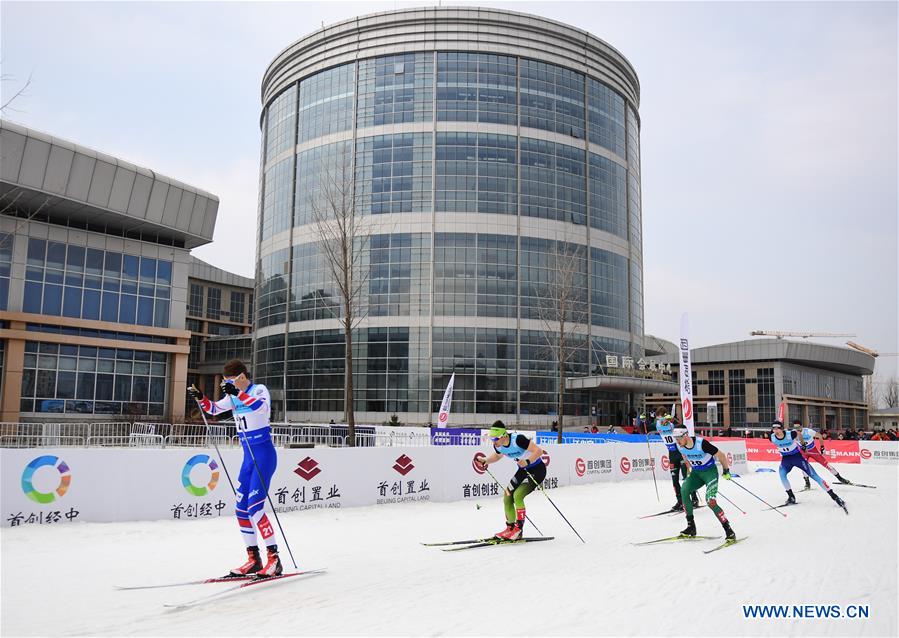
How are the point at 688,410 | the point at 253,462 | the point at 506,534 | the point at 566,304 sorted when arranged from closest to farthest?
the point at 253,462
the point at 506,534
the point at 688,410
the point at 566,304

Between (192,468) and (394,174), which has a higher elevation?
(394,174)

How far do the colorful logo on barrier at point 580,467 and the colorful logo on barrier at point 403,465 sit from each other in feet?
24.7

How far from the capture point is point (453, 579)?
8898 millimetres

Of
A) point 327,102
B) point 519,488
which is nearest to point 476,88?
point 327,102

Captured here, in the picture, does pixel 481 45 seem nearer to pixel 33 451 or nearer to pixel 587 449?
pixel 587 449

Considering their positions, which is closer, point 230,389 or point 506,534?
point 230,389

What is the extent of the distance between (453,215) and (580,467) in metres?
33.1

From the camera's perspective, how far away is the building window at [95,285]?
3291cm

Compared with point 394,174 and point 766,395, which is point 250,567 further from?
point 766,395

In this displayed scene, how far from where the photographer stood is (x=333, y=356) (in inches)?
2136

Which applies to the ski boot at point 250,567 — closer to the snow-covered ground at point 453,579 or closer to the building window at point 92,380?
the snow-covered ground at point 453,579

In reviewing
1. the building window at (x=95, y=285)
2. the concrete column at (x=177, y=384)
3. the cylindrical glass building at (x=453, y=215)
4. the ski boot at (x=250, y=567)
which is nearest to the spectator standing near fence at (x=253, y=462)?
the ski boot at (x=250, y=567)

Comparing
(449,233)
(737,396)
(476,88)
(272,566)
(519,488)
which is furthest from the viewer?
(737,396)

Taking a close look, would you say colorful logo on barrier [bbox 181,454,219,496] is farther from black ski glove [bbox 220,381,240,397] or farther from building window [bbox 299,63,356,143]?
building window [bbox 299,63,356,143]
